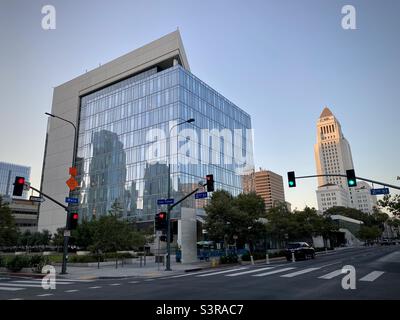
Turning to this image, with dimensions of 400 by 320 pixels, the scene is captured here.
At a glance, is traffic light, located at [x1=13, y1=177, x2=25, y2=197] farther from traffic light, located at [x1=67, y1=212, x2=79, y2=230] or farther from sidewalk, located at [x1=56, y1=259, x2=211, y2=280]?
sidewalk, located at [x1=56, y1=259, x2=211, y2=280]

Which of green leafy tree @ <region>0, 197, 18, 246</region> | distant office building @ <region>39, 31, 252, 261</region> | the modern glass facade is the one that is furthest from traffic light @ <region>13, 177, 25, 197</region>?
the modern glass facade

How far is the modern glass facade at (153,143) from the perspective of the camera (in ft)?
196

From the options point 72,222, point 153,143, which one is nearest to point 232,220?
point 72,222

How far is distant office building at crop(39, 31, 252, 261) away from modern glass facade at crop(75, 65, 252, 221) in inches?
8.1

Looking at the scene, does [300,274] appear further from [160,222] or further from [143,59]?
[143,59]

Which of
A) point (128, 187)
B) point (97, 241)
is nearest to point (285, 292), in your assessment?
point (97, 241)

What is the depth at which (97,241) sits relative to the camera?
1188 inches

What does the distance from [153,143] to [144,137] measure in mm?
3284

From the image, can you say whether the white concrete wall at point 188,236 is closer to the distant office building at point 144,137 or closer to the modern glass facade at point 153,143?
the distant office building at point 144,137

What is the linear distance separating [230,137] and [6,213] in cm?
5558

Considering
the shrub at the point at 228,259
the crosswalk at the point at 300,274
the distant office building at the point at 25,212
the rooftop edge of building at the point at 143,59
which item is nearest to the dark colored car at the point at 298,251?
the shrub at the point at 228,259

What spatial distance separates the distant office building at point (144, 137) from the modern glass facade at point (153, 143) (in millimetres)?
205

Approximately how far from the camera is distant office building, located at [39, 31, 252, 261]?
197ft
